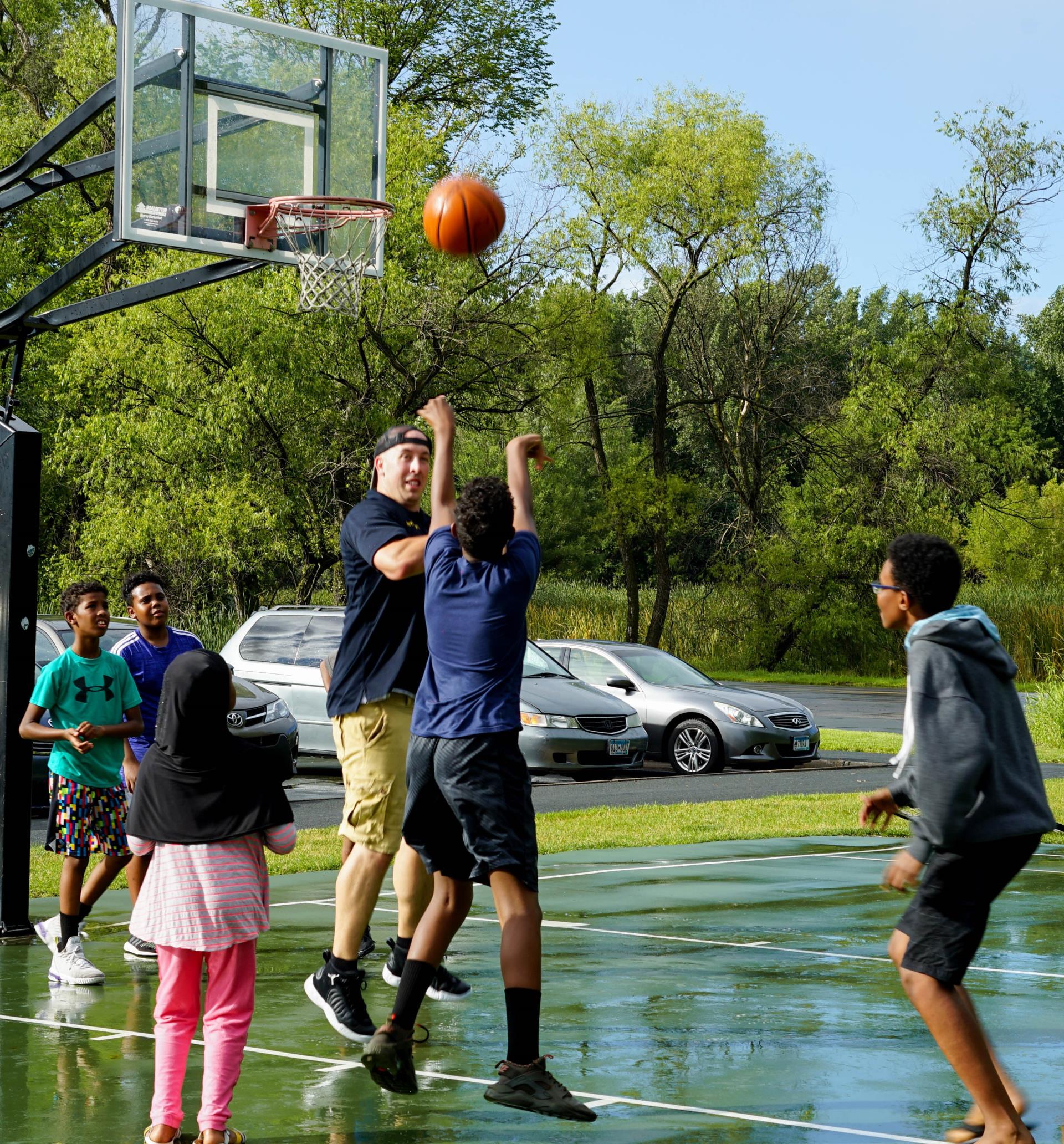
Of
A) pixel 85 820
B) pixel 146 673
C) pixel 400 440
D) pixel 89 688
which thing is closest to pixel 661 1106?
pixel 400 440

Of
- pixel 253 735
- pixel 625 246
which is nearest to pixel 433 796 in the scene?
pixel 253 735

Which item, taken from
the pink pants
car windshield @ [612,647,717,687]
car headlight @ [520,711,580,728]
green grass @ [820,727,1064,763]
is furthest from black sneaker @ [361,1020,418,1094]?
green grass @ [820,727,1064,763]

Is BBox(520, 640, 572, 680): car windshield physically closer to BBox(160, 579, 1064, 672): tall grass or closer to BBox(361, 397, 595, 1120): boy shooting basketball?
BBox(361, 397, 595, 1120): boy shooting basketball

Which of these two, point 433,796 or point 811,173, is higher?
point 811,173

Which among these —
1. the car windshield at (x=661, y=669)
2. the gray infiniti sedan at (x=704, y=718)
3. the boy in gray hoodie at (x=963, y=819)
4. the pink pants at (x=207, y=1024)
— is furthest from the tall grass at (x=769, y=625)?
the boy in gray hoodie at (x=963, y=819)

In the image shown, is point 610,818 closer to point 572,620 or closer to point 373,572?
point 373,572

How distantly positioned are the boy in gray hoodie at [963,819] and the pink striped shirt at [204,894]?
6.30ft

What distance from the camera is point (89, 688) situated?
7.96 m

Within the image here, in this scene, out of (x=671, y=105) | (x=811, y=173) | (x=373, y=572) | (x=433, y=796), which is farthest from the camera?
(x=811, y=173)

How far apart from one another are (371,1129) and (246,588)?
81.8 ft

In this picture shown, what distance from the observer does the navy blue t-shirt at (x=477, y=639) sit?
5.49m

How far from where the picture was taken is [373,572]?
21.0ft

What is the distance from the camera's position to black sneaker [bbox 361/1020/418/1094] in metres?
5.34

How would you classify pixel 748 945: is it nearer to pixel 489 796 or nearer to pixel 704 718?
pixel 489 796
